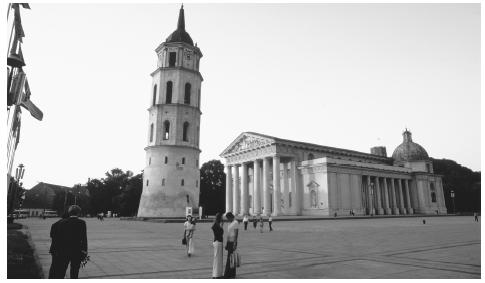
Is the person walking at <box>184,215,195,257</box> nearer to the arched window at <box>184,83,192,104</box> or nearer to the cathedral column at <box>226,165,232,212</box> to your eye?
the arched window at <box>184,83,192,104</box>

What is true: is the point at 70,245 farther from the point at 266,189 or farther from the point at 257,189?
the point at 257,189

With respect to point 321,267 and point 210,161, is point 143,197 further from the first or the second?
point 210,161

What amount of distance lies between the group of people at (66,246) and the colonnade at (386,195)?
6206 cm

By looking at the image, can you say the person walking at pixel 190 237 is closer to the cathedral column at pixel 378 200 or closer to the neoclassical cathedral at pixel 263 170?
the neoclassical cathedral at pixel 263 170

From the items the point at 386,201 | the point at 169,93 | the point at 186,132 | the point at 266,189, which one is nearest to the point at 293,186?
the point at 266,189

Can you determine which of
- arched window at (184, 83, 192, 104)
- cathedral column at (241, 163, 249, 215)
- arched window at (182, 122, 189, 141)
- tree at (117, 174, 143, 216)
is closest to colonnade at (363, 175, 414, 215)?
cathedral column at (241, 163, 249, 215)

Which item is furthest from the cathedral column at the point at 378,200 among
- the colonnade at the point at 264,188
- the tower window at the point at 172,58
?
the tower window at the point at 172,58

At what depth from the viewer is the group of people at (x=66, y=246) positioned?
6.07 metres

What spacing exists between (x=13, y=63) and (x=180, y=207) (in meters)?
34.5

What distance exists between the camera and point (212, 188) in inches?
3110

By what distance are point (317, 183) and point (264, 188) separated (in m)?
9.13

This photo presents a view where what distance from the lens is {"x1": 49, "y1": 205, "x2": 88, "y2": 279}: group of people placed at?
6.07 meters

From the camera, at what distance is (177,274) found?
8141 millimetres

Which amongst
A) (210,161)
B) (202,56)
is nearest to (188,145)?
(202,56)
